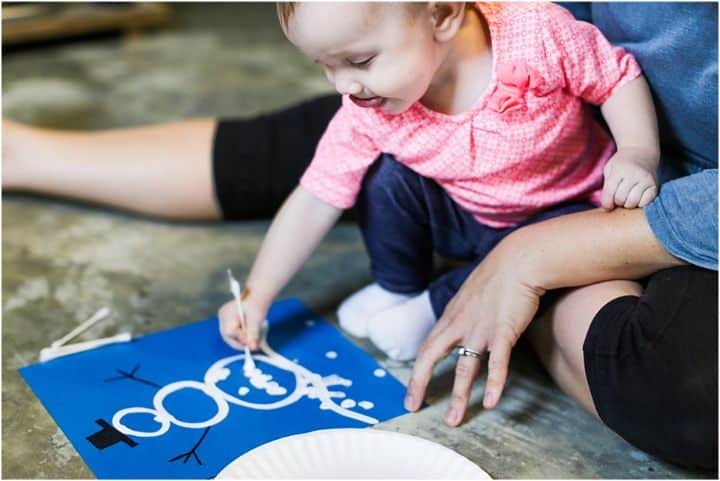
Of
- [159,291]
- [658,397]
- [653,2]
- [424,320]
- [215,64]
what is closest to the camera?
[658,397]

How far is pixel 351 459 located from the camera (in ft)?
2.95

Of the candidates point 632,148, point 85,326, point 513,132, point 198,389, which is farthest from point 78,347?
point 632,148

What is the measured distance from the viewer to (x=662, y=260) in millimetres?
921

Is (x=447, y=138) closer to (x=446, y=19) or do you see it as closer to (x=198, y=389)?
(x=446, y=19)

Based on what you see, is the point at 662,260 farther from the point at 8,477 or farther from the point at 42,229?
the point at 42,229

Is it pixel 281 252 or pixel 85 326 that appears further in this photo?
pixel 85 326

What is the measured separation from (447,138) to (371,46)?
0.18 meters

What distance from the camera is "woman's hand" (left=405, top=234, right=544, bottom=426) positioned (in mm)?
971

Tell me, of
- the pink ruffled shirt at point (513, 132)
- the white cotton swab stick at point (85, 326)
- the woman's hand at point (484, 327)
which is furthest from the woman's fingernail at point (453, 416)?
the white cotton swab stick at point (85, 326)

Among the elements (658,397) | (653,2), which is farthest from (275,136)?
(658,397)

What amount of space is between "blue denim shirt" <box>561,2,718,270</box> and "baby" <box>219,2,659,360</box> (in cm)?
3

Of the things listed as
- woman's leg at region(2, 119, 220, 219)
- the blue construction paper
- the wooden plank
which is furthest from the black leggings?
the wooden plank

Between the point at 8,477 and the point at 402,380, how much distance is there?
0.42m

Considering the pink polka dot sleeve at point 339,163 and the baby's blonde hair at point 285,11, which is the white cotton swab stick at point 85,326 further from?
the baby's blonde hair at point 285,11
